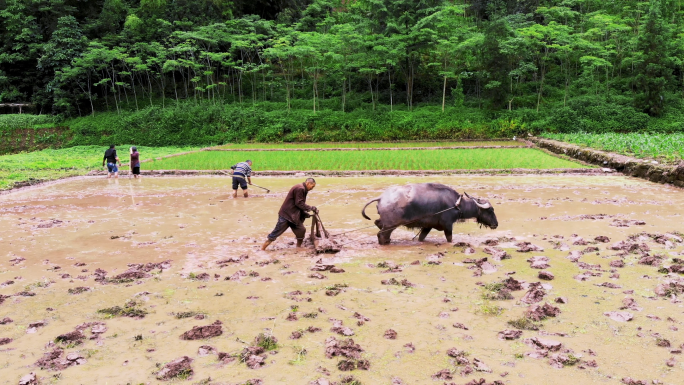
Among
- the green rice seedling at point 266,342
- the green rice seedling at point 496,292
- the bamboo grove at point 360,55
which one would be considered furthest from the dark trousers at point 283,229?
the bamboo grove at point 360,55

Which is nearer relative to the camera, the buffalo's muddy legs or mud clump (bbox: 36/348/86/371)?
mud clump (bbox: 36/348/86/371)

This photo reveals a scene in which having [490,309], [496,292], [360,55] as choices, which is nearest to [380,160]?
[360,55]

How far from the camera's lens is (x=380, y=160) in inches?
861

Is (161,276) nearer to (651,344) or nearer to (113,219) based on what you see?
(113,219)

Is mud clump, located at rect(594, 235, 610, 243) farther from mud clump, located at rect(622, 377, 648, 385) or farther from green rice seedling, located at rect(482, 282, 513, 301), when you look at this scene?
mud clump, located at rect(622, 377, 648, 385)

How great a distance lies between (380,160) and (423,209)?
13387mm

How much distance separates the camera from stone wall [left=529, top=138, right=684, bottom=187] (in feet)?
48.3

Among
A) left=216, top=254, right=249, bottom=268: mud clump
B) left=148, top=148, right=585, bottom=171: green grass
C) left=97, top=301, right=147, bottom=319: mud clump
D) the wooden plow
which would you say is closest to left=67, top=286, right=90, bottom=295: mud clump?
left=97, top=301, right=147, bottom=319: mud clump

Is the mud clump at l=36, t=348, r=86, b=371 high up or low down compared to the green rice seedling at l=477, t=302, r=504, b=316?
up

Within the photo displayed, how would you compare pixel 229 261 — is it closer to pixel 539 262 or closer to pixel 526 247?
pixel 539 262

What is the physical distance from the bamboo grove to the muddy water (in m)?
24.4

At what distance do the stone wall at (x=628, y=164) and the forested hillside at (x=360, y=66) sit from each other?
9.77 metres

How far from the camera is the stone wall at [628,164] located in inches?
579

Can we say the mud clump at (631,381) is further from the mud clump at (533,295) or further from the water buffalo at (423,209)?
the water buffalo at (423,209)
